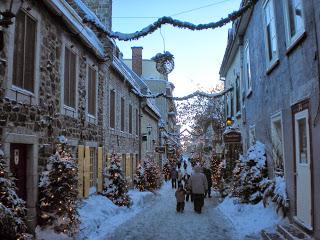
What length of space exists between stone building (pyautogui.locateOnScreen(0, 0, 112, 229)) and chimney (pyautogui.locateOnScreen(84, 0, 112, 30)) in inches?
90.1

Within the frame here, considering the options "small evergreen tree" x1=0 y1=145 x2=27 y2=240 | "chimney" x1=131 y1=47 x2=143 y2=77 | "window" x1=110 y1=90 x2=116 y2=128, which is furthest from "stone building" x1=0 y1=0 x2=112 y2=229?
"chimney" x1=131 y1=47 x2=143 y2=77

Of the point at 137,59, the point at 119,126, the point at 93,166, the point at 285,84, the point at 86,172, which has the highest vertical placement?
the point at 137,59

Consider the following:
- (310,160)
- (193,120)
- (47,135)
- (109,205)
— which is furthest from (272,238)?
(193,120)

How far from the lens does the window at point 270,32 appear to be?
1143 centimetres

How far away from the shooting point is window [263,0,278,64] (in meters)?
11.4

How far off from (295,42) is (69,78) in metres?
6.43

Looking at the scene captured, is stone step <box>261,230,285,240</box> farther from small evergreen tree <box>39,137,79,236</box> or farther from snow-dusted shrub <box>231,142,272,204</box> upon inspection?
small evergreen tree <box>39,137,79,236</box>

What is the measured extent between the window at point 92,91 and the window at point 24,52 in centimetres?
520

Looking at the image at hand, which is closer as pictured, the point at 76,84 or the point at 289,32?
the point at 289,32

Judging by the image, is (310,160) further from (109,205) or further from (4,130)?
(109,205)

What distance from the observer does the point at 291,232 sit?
8617mm

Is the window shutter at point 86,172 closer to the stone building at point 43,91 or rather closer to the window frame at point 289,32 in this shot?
the stone building at point 43,91

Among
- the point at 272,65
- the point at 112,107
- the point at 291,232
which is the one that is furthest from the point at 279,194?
the point at 112,107

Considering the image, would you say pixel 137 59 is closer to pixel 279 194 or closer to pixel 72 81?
pixel 72 81
